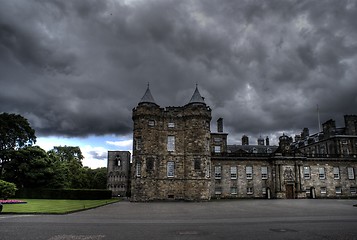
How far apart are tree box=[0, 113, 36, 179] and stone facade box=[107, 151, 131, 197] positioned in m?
16.3

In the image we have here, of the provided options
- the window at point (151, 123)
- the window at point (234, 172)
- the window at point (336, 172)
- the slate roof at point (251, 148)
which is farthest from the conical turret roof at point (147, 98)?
the window at point (336, 172)

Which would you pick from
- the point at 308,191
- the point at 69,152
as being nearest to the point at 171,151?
the point at 308,191

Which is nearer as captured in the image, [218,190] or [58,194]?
[58,194]

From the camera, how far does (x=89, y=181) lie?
240 ft

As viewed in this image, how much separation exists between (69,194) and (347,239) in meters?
43.4

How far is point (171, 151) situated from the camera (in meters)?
44.8

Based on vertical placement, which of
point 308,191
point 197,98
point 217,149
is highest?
point 197,98

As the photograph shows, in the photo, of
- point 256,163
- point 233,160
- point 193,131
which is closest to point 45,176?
point 193,131

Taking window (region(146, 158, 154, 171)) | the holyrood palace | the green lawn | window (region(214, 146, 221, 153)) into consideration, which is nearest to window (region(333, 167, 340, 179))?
the holyrood palace

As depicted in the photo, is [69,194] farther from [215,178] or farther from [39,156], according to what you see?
[215,178]

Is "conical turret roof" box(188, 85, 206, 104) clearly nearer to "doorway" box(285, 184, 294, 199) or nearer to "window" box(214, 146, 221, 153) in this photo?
"window" box(214, 146, 221, 153)

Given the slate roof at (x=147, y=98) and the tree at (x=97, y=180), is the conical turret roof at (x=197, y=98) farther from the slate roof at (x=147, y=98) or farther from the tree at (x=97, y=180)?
the tree at (x=97, y=180)

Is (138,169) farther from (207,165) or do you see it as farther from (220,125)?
(220,125)

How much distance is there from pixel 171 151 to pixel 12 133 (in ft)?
102
